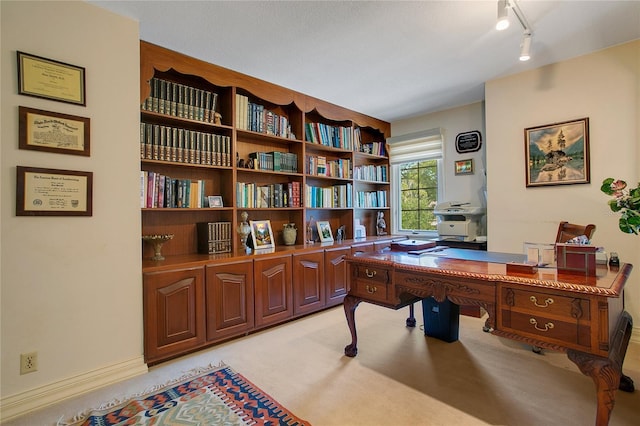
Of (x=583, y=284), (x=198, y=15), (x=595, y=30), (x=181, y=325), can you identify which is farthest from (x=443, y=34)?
(x=181, y=325)

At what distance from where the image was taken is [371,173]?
4.52 metres

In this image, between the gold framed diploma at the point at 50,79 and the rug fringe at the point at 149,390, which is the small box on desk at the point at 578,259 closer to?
the rug fringe at the point at 149,390

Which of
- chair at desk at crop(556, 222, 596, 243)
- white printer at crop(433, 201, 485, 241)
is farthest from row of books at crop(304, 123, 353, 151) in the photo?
chair at desk at crop(556, 222, 596, 243)

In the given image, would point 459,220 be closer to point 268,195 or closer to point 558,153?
point 558,153

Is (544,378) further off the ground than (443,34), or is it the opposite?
(443,34)

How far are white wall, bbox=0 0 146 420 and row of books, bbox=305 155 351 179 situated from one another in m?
1.96

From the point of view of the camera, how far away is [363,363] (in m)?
2.23

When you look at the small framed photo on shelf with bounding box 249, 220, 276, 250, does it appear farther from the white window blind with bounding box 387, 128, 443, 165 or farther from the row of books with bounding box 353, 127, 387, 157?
the white window blind with bounding box 387, 128, 443, 165

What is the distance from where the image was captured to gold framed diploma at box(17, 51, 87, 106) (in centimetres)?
178

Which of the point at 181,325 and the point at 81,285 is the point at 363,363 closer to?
the point at 181,325

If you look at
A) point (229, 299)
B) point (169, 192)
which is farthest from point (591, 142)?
point (169, 192)

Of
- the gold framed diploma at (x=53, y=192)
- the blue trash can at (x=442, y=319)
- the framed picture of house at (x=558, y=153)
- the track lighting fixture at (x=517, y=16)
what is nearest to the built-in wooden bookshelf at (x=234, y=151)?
the gold framed diploma at (x=53, y=192)

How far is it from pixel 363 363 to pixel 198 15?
270cm

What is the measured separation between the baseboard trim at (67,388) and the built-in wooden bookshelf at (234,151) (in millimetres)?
894
